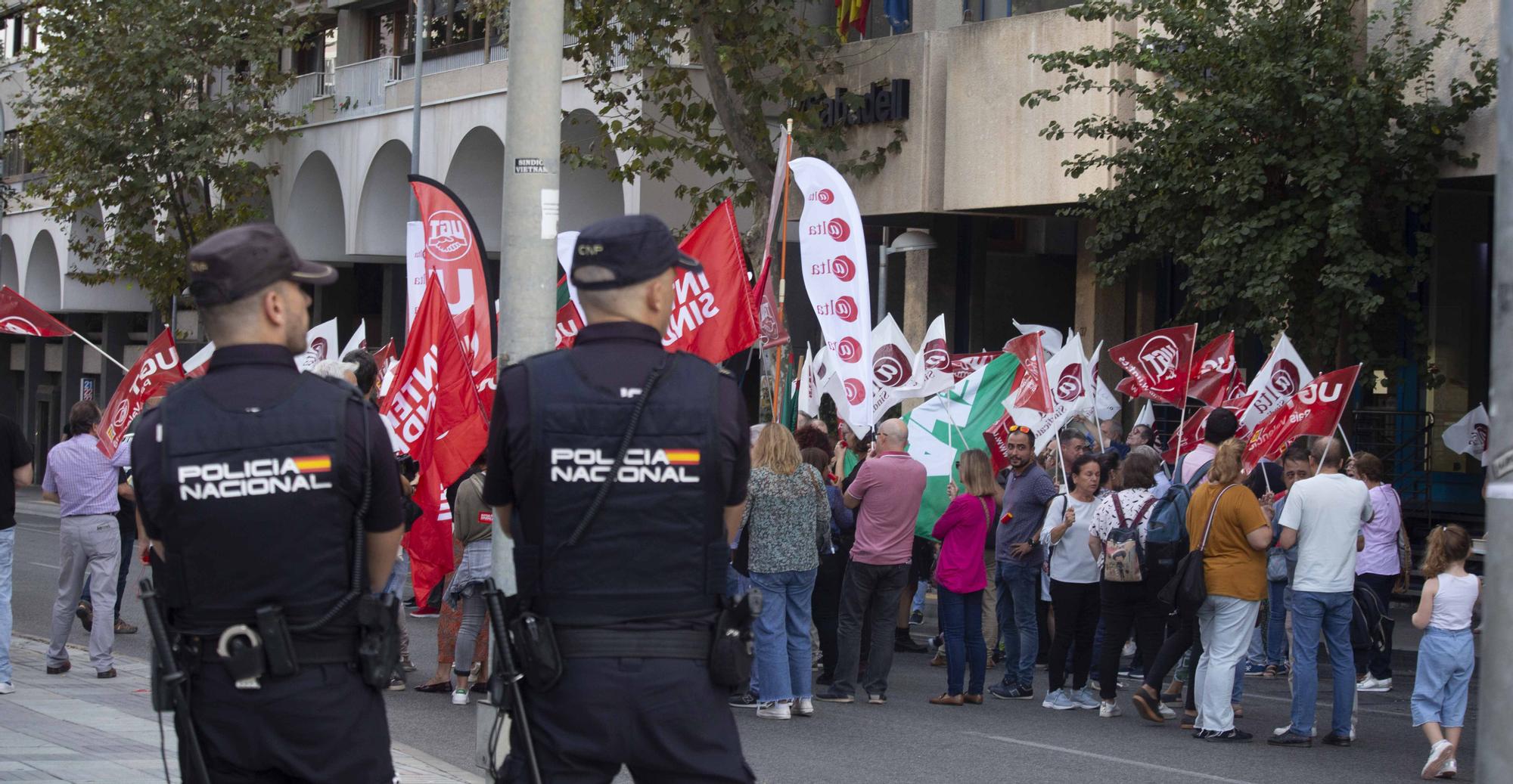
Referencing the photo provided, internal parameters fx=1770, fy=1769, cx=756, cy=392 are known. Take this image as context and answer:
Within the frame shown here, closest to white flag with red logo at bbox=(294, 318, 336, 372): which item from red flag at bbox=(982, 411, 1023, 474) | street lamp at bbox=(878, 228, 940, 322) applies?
red flag at bbox=(982, 411, 1023, 474)

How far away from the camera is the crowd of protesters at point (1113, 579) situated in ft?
31.9

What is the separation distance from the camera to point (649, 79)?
71.3ft

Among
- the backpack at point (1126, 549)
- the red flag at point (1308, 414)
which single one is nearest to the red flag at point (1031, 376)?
the red flag at point (1308, 414)

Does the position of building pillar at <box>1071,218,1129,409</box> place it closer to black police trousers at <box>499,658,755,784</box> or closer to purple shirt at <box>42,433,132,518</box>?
purple shirt at <box>42,433,132,518</box>

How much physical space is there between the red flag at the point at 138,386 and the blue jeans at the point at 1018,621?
6455 mm

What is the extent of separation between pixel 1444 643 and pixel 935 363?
363 inches

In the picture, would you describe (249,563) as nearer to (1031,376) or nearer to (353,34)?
(1031,376)

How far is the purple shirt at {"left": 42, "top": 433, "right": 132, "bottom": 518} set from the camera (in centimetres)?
1138

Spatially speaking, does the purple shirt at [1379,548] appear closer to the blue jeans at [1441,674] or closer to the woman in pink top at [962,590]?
the woman in pink top at [962,590]

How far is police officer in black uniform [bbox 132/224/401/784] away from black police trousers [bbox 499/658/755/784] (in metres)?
0.41

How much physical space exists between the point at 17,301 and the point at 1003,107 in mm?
11679

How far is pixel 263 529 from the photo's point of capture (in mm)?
3781

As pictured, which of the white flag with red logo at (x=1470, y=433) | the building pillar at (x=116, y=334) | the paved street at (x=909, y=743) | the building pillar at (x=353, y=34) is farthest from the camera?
the building pillar at (x=116, y=334)

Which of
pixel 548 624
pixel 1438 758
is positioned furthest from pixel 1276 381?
pixel 548 624
